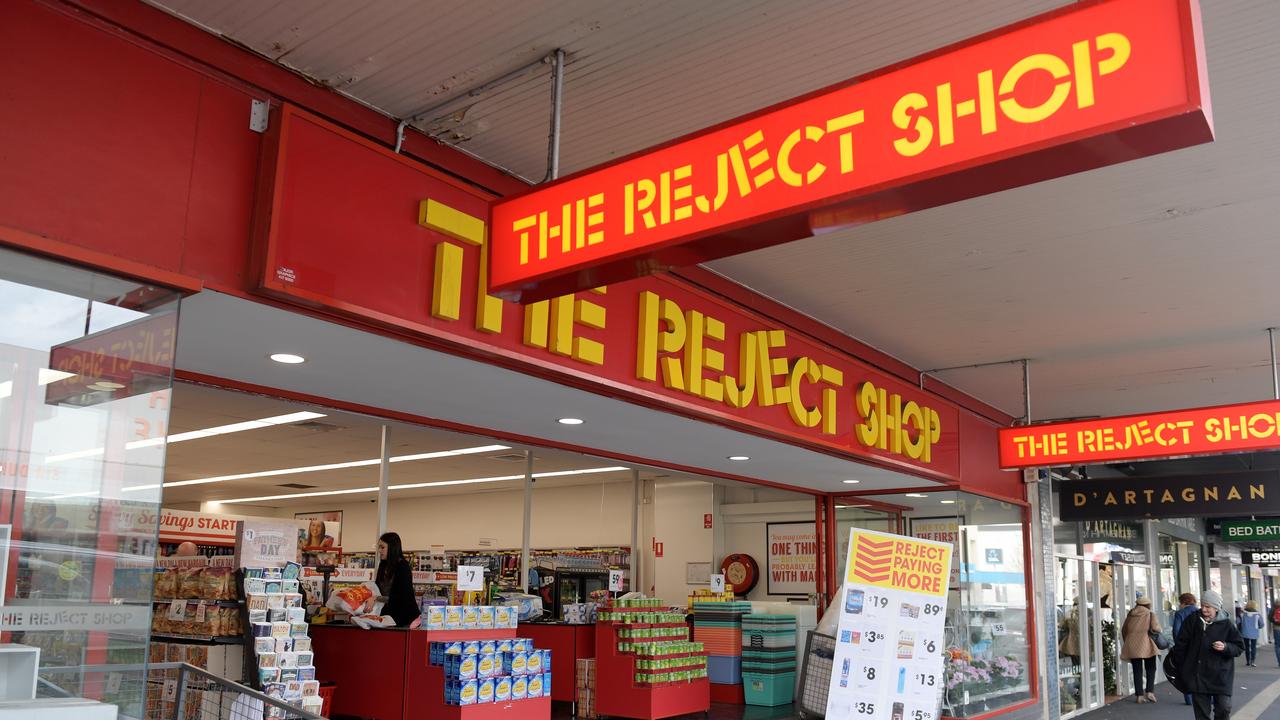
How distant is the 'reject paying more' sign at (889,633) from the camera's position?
17.8 feet

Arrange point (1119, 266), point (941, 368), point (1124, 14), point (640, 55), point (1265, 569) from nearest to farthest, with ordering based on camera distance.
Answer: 1. point (1124, 14)
2. point (640, 55)
3. point (1119, 266)
4. point (941, 368)
5. point (1265, 569)

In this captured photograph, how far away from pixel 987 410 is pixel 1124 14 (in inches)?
344

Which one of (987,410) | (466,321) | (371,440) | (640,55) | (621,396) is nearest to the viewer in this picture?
(640,55)

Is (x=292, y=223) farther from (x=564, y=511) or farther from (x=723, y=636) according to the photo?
(x=564, y=511)

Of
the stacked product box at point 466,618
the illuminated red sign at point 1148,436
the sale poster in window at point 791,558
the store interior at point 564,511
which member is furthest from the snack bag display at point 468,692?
the sale poster in window at point 791,558

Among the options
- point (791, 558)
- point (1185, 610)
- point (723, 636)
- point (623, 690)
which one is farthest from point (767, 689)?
point (1185, 610)

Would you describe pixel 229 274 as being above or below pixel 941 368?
below

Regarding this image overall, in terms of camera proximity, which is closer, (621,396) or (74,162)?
(74,162)

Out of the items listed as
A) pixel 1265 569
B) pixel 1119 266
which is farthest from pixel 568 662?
pixel 1265 569

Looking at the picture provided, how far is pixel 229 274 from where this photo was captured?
345 centimetres

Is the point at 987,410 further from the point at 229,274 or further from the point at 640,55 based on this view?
the point at 229,274

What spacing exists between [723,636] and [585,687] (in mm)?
2027

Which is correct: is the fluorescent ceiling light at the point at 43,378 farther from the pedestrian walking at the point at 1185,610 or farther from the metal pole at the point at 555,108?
the pedestrian walking at the point at 1185,610

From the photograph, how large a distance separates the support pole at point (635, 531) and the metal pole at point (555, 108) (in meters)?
8.88
